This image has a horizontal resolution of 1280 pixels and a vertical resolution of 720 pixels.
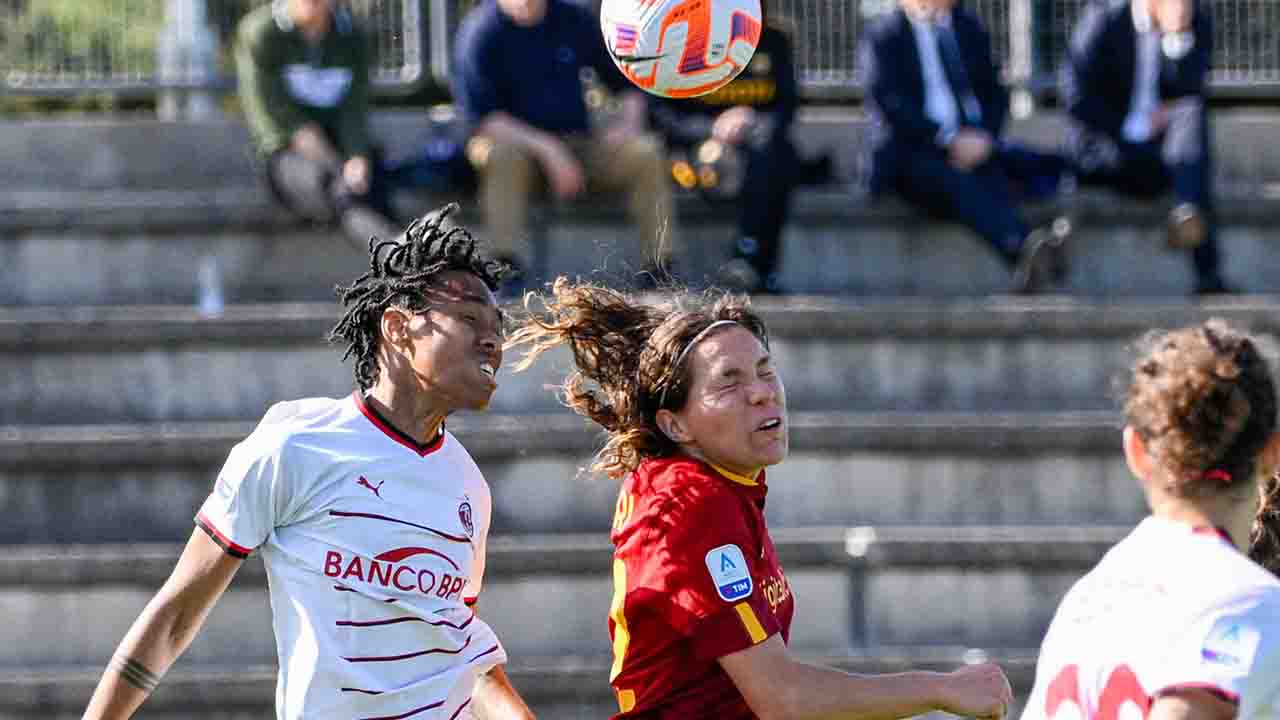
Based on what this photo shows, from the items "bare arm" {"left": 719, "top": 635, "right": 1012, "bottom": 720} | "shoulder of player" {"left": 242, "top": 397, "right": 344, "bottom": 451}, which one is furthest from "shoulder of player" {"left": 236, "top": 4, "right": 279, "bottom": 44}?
"bare arm" {"left": 719, "top": 635, "right": 1012, "bottom": 720}

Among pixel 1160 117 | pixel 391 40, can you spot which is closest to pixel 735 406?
pixel 1160 117

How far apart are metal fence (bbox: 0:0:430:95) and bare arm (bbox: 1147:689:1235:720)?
7385 millimetres

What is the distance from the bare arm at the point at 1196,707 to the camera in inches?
111

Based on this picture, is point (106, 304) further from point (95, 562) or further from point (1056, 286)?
point (1056, 286)

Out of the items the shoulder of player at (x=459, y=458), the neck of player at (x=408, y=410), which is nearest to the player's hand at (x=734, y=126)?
the shoulder of player at (x=459, y=458)

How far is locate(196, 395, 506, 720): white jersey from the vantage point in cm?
384

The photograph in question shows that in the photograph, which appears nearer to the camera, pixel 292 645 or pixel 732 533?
pixel 732 533

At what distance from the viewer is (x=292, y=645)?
3.89 m

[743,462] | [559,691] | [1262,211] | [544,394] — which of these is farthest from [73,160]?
[743,462]

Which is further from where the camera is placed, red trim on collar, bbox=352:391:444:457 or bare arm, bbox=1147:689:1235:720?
red trim on collar, bbox=352:391:444:457

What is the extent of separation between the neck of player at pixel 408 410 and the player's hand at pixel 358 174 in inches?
163

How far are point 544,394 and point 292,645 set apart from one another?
3778 millimetres

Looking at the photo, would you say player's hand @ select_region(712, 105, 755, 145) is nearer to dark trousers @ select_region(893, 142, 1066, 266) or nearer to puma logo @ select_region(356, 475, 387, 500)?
dark trousers @ select_region(893, 142, 1066, 266)

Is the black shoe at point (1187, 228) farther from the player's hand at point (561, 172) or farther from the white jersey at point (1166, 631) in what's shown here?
the white jersey at point (1166, 631)
